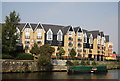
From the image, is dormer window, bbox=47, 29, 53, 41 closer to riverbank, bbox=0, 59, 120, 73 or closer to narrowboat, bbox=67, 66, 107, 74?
riverbank, bbox=0, 59, 120, 73

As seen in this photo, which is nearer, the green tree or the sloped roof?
the green tree

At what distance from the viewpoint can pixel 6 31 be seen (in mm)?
43812

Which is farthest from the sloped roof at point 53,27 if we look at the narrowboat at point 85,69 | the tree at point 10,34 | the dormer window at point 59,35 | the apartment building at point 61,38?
the narrowboat at point 85,69

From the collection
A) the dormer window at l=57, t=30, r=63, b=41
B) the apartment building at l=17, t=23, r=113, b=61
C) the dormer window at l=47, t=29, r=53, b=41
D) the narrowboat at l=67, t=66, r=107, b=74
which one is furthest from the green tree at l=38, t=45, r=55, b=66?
the dormer window at l=57, t=30, r=63, b=41

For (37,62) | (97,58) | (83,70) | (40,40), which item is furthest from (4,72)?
(97,58)

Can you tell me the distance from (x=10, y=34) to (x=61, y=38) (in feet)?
75.6

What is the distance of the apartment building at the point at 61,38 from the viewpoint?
200ft

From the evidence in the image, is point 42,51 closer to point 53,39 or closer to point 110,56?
point 53,39

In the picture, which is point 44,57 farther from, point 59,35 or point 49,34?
point 59,35

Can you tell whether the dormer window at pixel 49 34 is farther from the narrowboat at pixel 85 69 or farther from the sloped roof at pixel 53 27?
the narrowboat at pixel 85 69

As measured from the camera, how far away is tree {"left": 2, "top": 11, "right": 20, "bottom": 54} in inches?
1660

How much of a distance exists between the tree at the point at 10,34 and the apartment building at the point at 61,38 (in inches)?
509

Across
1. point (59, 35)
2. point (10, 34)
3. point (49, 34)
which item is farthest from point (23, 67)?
point (59, 35)

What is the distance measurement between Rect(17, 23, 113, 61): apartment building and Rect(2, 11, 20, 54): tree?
42.4ft
